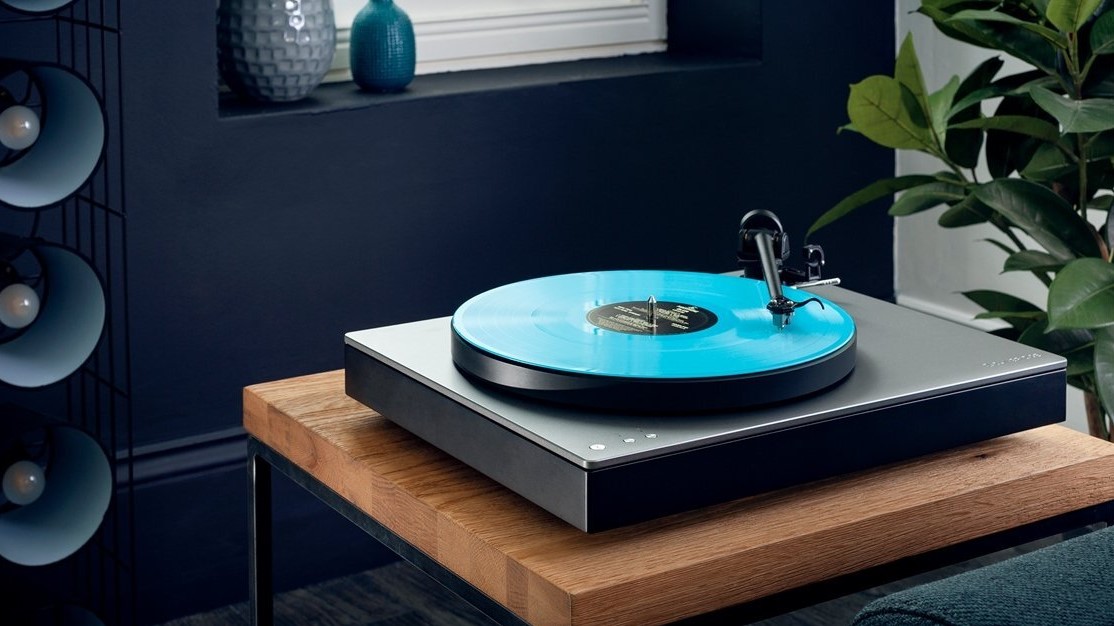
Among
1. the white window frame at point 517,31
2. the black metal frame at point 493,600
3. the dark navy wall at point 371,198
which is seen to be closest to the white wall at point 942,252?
the dark navy wall at point 371,198

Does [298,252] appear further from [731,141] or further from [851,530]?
[851,530]

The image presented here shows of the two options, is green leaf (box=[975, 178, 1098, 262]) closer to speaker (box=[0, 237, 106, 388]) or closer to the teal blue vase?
the teal blue vase

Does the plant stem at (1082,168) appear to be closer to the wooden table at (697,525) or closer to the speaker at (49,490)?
the wooden table at (697,525)

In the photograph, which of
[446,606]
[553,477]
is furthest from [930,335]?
[446,606]

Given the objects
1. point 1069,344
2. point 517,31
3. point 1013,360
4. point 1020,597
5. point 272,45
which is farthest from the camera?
point 517,31

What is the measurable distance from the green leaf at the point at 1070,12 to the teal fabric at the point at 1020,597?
3.21ft

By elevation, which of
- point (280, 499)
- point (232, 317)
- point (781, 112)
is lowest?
point (280, 499)

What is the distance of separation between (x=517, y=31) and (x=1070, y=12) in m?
1.01

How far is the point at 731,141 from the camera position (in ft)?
7.39

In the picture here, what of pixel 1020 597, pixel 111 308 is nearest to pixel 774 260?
pixel 1020 597

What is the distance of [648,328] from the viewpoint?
0.93 metres

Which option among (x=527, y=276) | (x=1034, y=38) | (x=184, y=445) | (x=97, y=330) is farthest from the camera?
(x=527, y=276)

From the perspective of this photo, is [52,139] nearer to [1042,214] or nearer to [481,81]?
[481,81]

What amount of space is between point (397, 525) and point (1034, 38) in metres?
1.07
